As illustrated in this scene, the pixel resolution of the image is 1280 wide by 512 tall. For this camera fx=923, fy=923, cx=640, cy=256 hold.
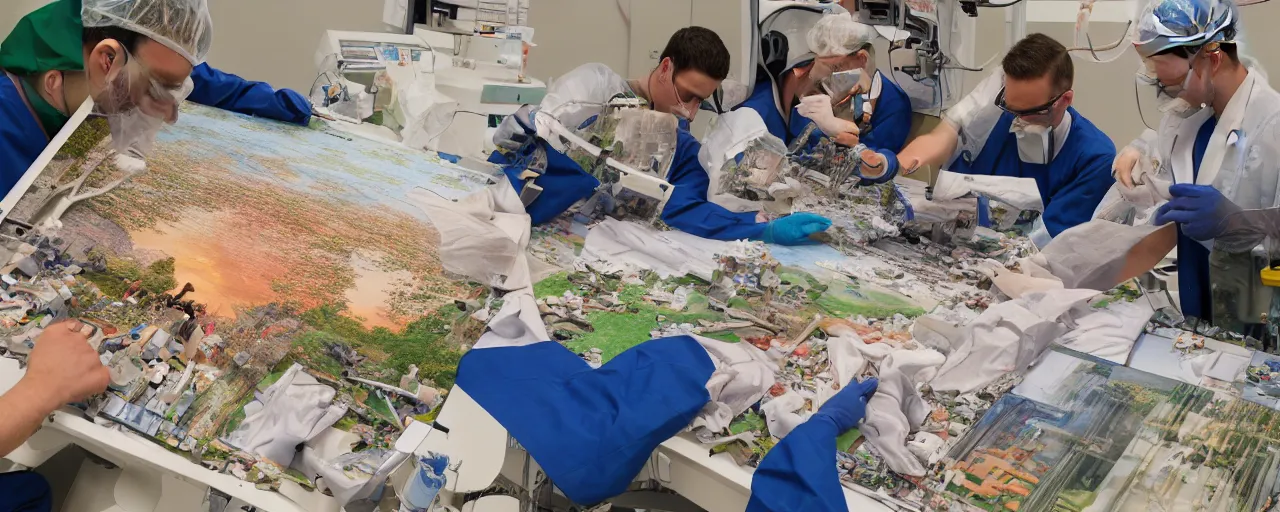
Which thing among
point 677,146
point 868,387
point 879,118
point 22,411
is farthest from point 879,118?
point 22,411

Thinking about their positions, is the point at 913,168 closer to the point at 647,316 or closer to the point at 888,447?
the point at 647,316

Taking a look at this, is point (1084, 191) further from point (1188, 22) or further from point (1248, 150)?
point (1188, 22)

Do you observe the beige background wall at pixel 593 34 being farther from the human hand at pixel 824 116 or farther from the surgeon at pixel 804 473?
the surgeon at pixel 804 473

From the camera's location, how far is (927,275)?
3.11 meters

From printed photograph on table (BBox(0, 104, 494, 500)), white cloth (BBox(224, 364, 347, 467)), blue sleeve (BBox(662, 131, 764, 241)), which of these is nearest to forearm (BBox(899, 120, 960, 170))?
blue sleeve (BBox(662, 131, 764, 241))

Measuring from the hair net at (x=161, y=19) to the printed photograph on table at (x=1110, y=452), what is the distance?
202 centimetres

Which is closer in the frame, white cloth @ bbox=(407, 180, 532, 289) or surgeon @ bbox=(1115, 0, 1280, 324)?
surgeon @ bbox=(1115, 0, 1280, 324)

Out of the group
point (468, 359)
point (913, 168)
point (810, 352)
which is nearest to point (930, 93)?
point (913, 168)

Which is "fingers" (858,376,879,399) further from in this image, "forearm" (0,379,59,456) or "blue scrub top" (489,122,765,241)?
"forearm" (0,379,59,456)

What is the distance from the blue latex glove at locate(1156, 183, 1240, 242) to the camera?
8.27ft

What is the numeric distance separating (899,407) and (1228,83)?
1519 mm

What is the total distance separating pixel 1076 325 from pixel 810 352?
75 centimetres

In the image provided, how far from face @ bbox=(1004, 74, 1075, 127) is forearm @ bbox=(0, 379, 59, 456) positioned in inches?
127

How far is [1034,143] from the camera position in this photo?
3.80 m
